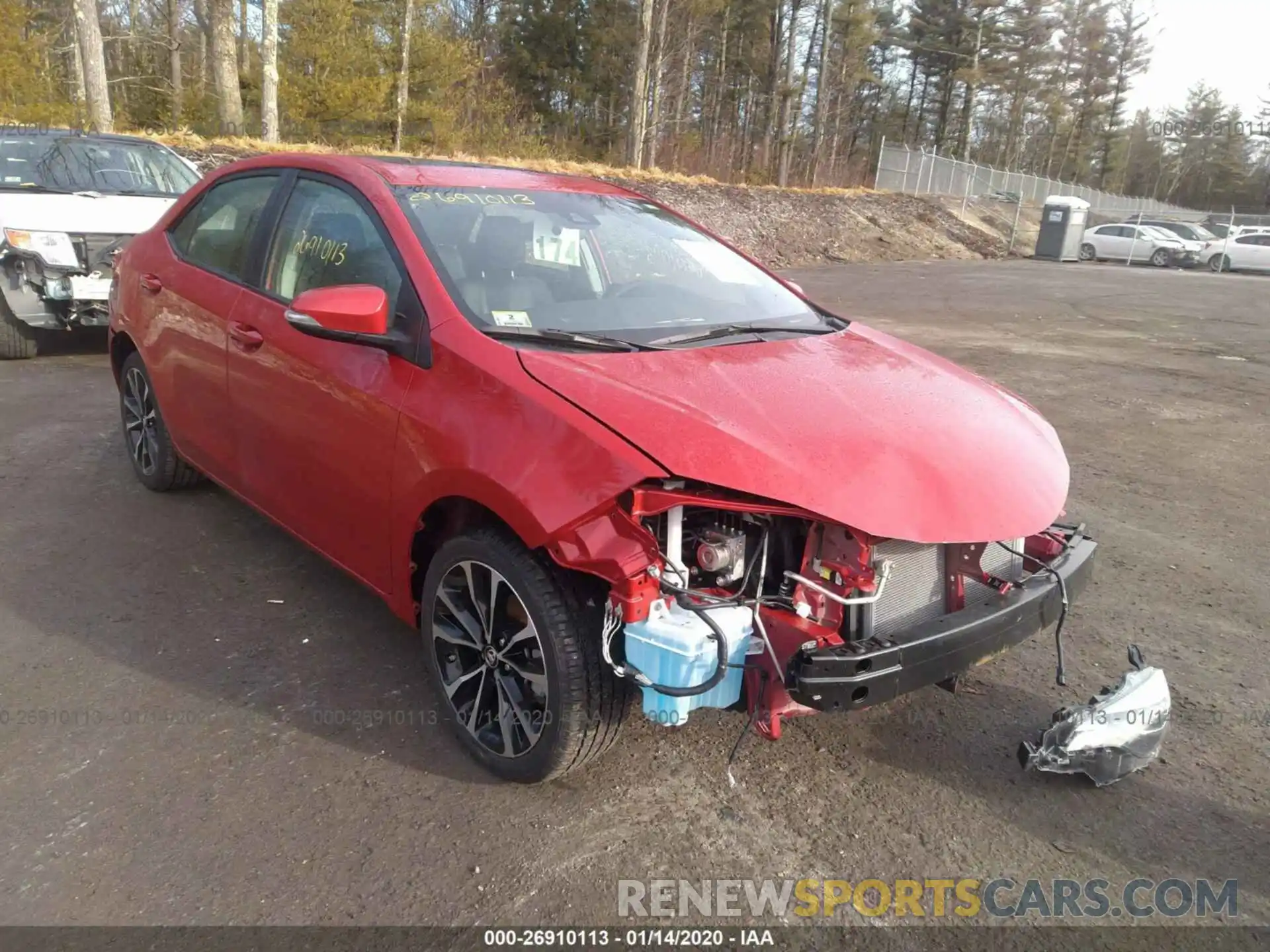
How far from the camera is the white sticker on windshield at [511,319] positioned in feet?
9.37

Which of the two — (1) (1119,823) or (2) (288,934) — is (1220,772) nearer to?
(1) (1119,823)

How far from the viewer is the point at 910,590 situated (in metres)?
2.56

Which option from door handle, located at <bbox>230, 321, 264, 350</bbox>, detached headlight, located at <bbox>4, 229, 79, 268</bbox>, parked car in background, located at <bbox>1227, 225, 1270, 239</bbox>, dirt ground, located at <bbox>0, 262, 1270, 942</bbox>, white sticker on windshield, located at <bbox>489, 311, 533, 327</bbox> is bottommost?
dirt ground, located at <bbox>0, 262, 1270, 942</bbox>

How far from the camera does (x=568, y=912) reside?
2238mm

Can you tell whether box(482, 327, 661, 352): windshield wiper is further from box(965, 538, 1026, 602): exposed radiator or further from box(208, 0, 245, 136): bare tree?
box(208, 0, 245, 136): bare tree

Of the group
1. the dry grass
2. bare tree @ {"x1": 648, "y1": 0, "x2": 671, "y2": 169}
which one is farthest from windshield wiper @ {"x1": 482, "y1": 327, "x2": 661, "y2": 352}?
bare tree @ {"x1": 648, "y1": 0, "x2": 671, "y2": 169}

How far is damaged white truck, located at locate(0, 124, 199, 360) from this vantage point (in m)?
7.38

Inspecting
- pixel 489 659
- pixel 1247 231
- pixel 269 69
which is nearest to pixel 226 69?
pixel 269 69

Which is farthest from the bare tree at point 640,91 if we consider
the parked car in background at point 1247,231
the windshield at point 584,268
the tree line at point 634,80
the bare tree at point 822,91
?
the windshield at point 584,268

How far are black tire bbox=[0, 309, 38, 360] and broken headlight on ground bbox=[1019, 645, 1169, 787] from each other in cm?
852

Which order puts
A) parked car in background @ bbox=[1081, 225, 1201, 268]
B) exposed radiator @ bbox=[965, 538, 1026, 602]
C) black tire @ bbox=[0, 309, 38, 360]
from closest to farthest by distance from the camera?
exposed radiator @ bbox=[965, 538, 1026, 602] < black tire @ bbox=[0, 309, 38, 360] < parked car in background @ bbox=[1081, 225, 1201, 268]

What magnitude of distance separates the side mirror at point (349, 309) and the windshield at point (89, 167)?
6.66m

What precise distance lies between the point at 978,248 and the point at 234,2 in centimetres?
2345

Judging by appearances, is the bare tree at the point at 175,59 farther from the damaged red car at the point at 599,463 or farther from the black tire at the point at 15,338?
the damaged red car at the point at 599,463
